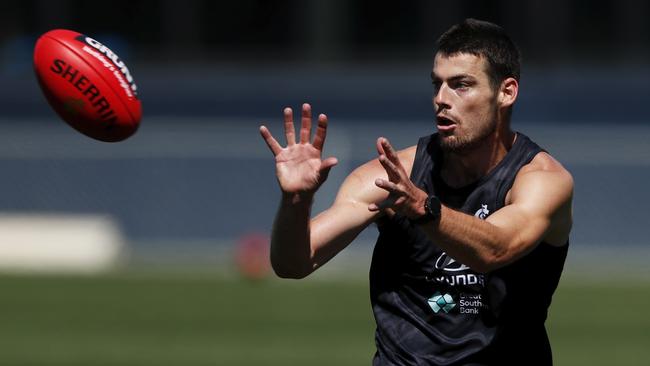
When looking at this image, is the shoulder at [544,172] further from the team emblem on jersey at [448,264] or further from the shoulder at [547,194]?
the team emblem on jersey at [448,264]

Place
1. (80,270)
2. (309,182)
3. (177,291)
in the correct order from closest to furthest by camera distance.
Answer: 1. (309,182)
2. (177,291)
3. (80,270)

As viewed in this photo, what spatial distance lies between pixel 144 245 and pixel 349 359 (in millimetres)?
9006

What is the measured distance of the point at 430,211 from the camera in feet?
16.2

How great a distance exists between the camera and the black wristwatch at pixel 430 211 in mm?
4938

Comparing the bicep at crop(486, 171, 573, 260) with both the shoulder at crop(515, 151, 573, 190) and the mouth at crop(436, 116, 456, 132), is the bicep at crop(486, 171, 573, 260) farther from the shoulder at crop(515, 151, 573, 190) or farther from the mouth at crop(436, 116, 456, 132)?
the mouth at crop(436, 116, 456, 132)

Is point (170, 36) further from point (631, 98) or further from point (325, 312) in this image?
point (325, 312)

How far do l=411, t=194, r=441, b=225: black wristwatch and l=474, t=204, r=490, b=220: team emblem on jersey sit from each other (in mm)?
522

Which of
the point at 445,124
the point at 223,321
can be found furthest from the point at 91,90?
the point at 223,321

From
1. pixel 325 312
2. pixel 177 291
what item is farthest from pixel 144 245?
pixel 325 312

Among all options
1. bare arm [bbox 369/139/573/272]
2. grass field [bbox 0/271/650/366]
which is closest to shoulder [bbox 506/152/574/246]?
bare arm [bbox 369/139/573/272]

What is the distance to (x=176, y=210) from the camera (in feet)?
63.8

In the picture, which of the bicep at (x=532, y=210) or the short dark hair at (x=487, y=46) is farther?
the short dark hair at (x=487, y=46)

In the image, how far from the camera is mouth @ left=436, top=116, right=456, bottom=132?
538 cm

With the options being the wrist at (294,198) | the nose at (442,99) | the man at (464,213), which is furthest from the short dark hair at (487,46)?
the wrist at (294,198)
